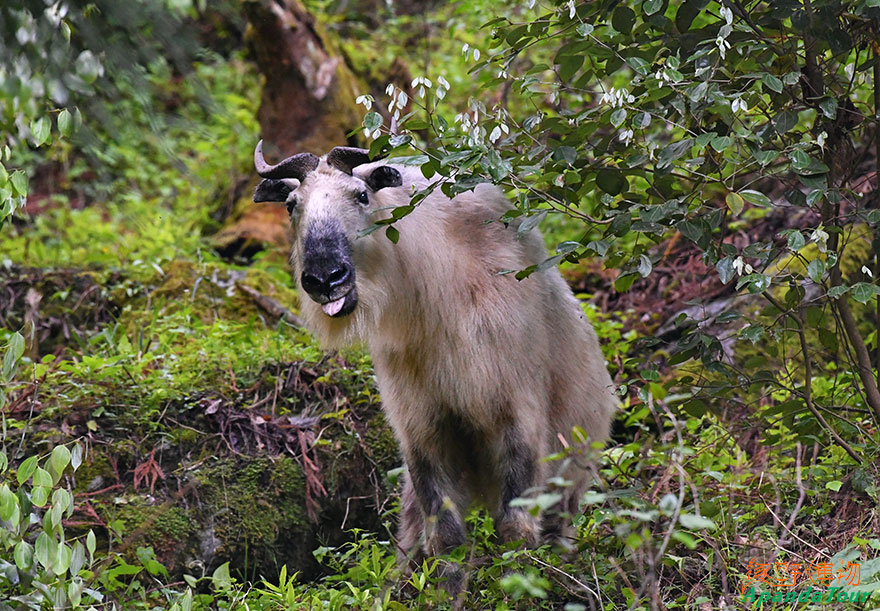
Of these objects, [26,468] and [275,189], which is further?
[275,189]

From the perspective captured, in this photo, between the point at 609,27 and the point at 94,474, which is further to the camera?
the point at 94,474

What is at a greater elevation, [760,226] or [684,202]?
[684,202]

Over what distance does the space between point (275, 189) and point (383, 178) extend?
0.58m

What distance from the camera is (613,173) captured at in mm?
3879

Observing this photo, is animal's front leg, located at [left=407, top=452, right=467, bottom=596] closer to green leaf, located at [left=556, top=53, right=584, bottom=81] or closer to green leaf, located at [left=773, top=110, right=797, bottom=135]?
green leaf, located at [left=556, top=53, right=584, bottom=81]

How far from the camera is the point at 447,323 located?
4531mm

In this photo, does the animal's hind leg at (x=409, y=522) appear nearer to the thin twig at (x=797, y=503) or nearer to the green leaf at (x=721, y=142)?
the thin twig at (x=797, y=503)

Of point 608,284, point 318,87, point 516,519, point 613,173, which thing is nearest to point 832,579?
point 516,519

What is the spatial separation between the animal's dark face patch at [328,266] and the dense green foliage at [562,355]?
0.39m

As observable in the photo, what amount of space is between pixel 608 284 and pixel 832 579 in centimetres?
411

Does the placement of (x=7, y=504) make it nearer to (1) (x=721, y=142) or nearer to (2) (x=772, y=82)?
(1) (x=721, y=142)

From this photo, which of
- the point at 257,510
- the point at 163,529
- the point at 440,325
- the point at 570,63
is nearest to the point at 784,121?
the point at 570,63

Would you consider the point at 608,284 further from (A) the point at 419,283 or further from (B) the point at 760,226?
(A) the point at 419,283

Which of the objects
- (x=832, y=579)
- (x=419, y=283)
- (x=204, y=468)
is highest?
(x=419, y=283)
